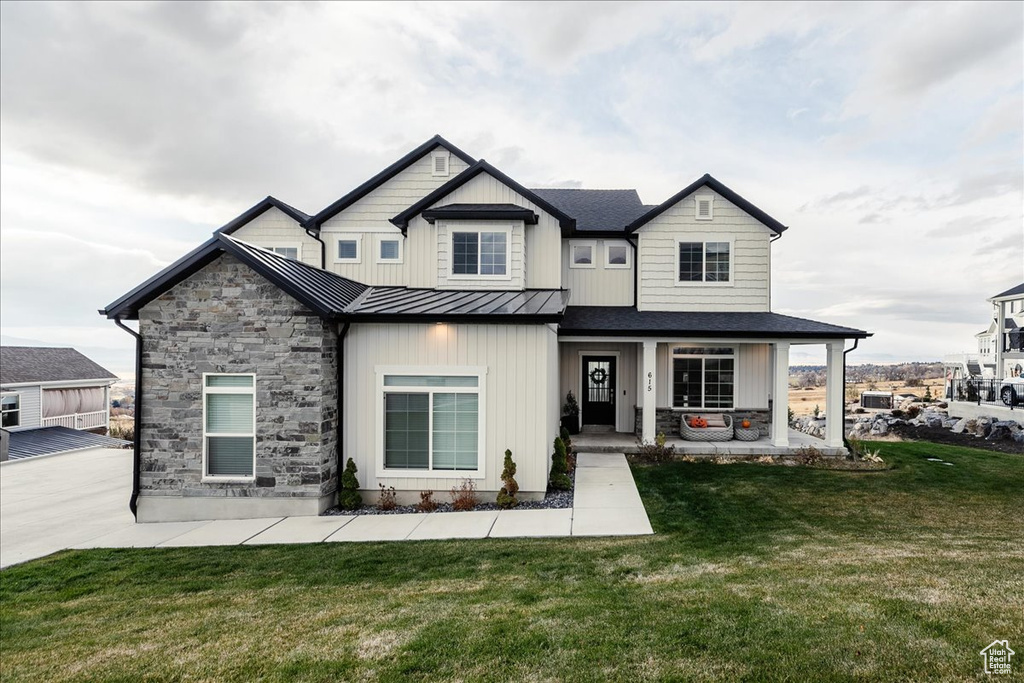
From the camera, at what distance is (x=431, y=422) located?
916cm

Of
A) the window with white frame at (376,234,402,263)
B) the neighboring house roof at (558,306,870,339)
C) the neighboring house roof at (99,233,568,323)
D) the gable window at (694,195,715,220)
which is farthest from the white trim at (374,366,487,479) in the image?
the gable window at (694,195,715,220)

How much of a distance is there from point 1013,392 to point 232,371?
25246 millimetres

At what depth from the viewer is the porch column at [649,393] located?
1268 centimetres

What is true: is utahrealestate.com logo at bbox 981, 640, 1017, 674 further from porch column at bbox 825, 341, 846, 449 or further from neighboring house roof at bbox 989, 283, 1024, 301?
neighboring house roof at bbox 989, 283, 1024, 301

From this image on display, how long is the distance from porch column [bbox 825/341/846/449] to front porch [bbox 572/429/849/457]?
28cm

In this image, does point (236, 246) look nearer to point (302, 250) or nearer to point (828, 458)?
point (302, 250)

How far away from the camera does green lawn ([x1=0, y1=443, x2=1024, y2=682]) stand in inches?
138

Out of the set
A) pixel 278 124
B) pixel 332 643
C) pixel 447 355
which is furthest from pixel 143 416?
pixel 278 124

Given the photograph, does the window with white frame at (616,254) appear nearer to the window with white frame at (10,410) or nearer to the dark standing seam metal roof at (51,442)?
the dark standing seam metal roof at (51,442)

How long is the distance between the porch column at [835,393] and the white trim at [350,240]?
1297 cm

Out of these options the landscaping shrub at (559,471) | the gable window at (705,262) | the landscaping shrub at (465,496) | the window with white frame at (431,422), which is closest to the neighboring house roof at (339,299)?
the window with white frame at (431,422)

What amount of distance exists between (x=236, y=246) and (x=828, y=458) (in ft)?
46.6

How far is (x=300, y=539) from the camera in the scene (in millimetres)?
7379

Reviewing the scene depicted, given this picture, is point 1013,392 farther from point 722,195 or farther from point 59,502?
point 59,502
